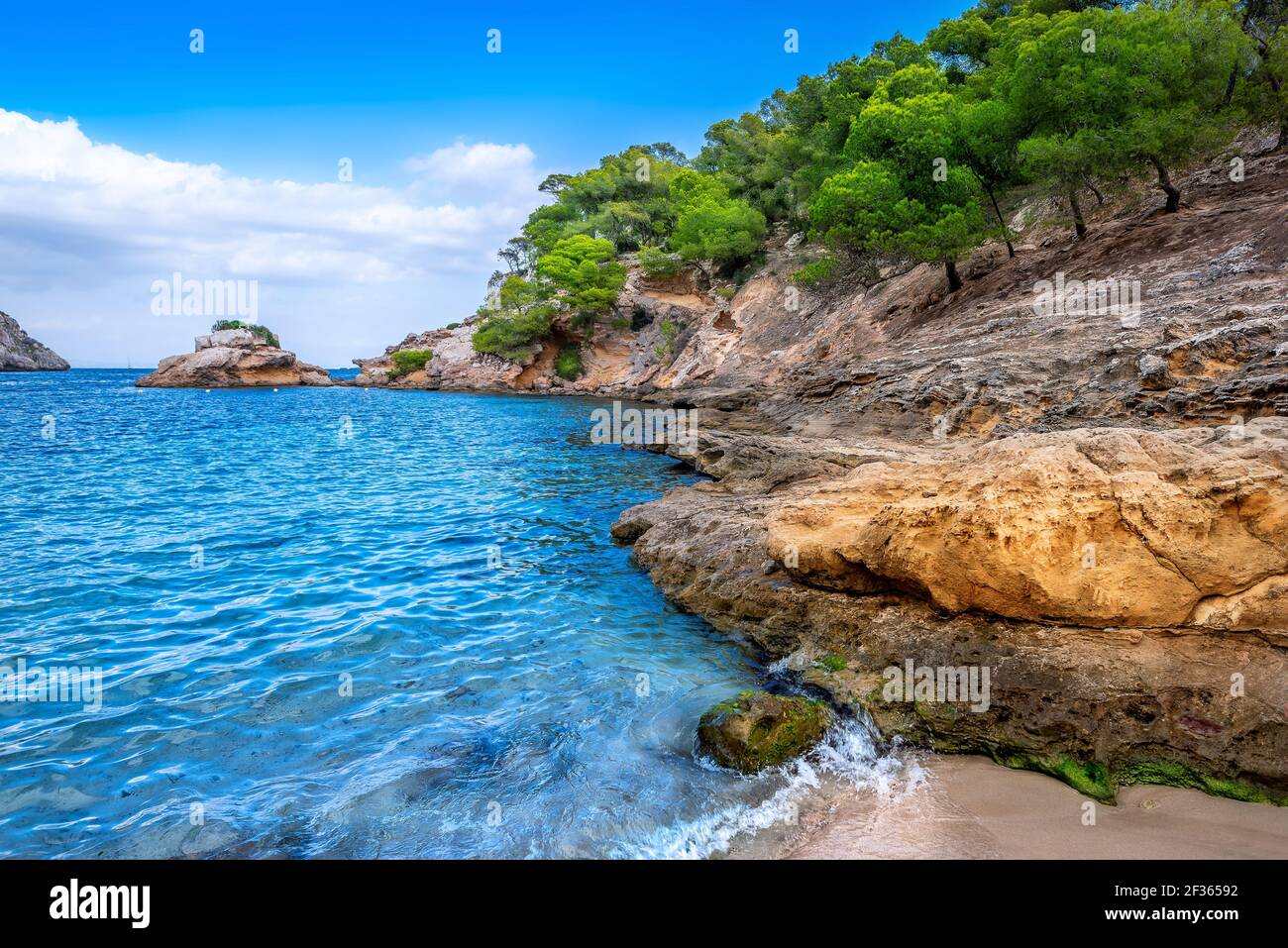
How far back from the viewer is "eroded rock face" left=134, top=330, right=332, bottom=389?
91688 mm

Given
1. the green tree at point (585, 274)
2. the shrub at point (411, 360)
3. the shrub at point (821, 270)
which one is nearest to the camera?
the shrub at point (821, 270)

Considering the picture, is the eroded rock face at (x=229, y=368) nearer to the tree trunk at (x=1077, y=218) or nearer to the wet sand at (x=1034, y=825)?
the tree trunk at (x=1077, y=218)

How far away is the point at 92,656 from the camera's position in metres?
9.26

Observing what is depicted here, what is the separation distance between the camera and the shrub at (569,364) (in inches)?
2813

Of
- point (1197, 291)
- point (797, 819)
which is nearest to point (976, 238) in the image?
point (1197, 291)

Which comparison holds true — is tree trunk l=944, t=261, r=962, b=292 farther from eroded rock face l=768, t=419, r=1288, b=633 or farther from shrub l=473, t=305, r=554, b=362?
shrub l=473, t=305, r=554, b=362

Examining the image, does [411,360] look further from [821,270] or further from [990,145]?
[990,145]

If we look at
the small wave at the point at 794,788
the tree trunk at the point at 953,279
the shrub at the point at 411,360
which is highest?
the shrub at the point at 411,360

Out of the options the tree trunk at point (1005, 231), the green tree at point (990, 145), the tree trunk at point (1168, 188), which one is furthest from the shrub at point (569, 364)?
the tree trunk at point (1168, 188)

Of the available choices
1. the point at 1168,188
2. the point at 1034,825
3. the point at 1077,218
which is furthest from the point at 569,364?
the point at 1034,825

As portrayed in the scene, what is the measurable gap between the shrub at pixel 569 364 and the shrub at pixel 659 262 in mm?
11643

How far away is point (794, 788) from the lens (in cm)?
641

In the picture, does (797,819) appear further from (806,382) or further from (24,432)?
(24,432)
